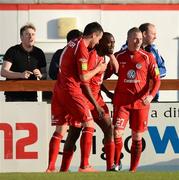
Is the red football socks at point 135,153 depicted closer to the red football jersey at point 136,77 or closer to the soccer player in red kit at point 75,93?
the red football jersey at point 136,77

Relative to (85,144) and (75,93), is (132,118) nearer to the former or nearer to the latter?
(85,144)

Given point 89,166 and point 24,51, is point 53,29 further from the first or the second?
point 89,166

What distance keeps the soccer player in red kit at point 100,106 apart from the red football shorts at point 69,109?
14 cm

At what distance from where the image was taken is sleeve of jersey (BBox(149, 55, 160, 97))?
13.7 metres

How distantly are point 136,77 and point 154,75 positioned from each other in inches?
8.7

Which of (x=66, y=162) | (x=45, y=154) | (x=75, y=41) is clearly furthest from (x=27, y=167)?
(x=75, y=41)

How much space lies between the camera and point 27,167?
14.8 meters

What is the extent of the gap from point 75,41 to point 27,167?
232 centimetres

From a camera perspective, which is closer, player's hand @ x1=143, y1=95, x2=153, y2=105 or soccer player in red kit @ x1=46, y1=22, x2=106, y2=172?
soccer player in red kit @ x1=46, y1=22, x2=106, y2=172

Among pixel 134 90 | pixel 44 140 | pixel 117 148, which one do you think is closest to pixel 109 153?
pixel 117 148

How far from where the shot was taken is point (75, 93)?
1323 centimetres

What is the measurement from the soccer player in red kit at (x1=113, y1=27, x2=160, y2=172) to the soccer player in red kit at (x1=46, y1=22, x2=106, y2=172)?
21.1 inches

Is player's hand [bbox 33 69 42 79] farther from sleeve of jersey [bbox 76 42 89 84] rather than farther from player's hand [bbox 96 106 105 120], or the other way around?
sleeve of jersey [bbox 76 42 89 84]

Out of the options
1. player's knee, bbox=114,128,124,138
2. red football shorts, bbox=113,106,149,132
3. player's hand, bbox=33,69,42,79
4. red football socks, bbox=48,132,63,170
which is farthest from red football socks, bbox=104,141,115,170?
player's hand, bbox=33,69,42,79
